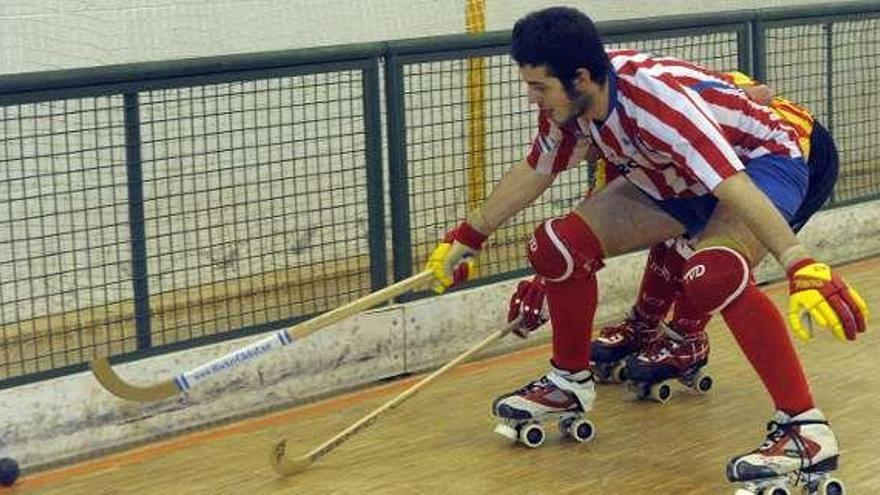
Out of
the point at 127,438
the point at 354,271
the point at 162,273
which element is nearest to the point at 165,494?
the point at 127,438

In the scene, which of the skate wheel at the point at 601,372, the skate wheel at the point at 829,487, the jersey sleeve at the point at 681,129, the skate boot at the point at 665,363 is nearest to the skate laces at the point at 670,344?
the skate boot at the point at 665,363

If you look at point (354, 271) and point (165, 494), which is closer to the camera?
point (165, 494)

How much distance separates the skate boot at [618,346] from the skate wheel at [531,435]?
29.7 inches

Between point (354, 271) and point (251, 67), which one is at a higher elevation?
point (251, 67)

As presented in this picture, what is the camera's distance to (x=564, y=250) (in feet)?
18.4

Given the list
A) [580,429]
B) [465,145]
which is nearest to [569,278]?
[580,429]

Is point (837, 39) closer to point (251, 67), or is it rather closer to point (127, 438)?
point (251, 67)

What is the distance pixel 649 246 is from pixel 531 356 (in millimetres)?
1227

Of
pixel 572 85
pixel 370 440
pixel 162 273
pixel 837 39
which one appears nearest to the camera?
pixel 572 85

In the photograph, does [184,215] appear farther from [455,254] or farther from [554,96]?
[554,96]

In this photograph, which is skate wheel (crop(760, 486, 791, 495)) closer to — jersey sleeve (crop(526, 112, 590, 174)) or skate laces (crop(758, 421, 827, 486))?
skate laces (crop(758, 421, 827, 486))

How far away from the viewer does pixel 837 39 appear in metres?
8.73

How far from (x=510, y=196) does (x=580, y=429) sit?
0.83 metres

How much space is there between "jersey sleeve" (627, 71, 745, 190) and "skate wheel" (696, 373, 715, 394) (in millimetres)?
1308
